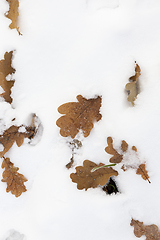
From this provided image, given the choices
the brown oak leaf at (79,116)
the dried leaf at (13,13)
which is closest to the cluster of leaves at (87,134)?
the brown oak leaf at (79,116)

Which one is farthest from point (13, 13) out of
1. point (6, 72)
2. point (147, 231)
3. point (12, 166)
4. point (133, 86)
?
point (147, 231)

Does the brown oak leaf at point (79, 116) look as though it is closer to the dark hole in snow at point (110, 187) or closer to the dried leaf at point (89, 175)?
the dried leaf at point (89, 175)

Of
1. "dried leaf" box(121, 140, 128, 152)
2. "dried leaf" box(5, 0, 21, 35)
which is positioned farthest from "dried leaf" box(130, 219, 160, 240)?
"dried leaf" box(5, 0, 21, 35)

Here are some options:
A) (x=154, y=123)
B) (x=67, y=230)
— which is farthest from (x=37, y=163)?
(x=154, y=123)

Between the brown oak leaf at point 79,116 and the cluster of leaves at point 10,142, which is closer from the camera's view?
the brown oak leaf at point 79,116

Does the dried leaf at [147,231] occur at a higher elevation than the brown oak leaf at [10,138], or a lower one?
lower

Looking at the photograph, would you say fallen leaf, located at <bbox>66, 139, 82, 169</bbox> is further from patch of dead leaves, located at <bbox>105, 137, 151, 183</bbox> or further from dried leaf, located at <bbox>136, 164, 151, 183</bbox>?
dried leaf, located at <bbox>136, 164, 151, 183</bbox>
